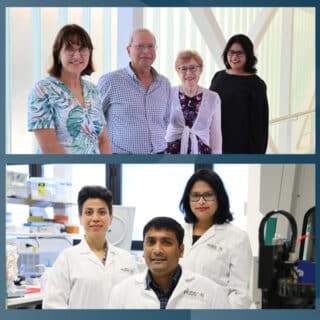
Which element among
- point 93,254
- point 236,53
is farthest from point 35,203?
point 236,53

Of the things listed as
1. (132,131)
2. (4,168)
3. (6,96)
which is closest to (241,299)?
(132,131)

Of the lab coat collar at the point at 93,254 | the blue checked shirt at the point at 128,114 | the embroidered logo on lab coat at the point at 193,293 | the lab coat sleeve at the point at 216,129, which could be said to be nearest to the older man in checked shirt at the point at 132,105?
the blue checked shirt at the point at 128,114

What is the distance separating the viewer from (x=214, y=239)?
141 cm

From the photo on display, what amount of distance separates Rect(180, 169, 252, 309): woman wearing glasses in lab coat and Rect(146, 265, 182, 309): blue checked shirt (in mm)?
34

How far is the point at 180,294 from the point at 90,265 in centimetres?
24

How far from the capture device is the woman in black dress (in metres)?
1.44

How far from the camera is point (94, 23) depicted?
141cm

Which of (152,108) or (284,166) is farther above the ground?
(152,108)

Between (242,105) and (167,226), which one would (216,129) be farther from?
(167,226)

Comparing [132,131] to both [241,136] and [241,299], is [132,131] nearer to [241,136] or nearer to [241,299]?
[241,136]

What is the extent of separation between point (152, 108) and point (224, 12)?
0.31 meters

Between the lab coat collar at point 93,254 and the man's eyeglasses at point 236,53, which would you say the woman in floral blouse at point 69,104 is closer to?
the lab coat collar at point 93,254

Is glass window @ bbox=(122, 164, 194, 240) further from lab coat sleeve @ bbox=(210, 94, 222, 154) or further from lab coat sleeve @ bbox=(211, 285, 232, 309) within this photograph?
lab coat sleeve @ bbox=(211, 285, 232, 309)

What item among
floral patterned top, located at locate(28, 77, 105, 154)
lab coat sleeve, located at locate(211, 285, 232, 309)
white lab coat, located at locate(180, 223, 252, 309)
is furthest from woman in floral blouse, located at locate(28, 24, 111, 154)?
lab coat sleeve, located at locate(211, 285, 232, 309)
